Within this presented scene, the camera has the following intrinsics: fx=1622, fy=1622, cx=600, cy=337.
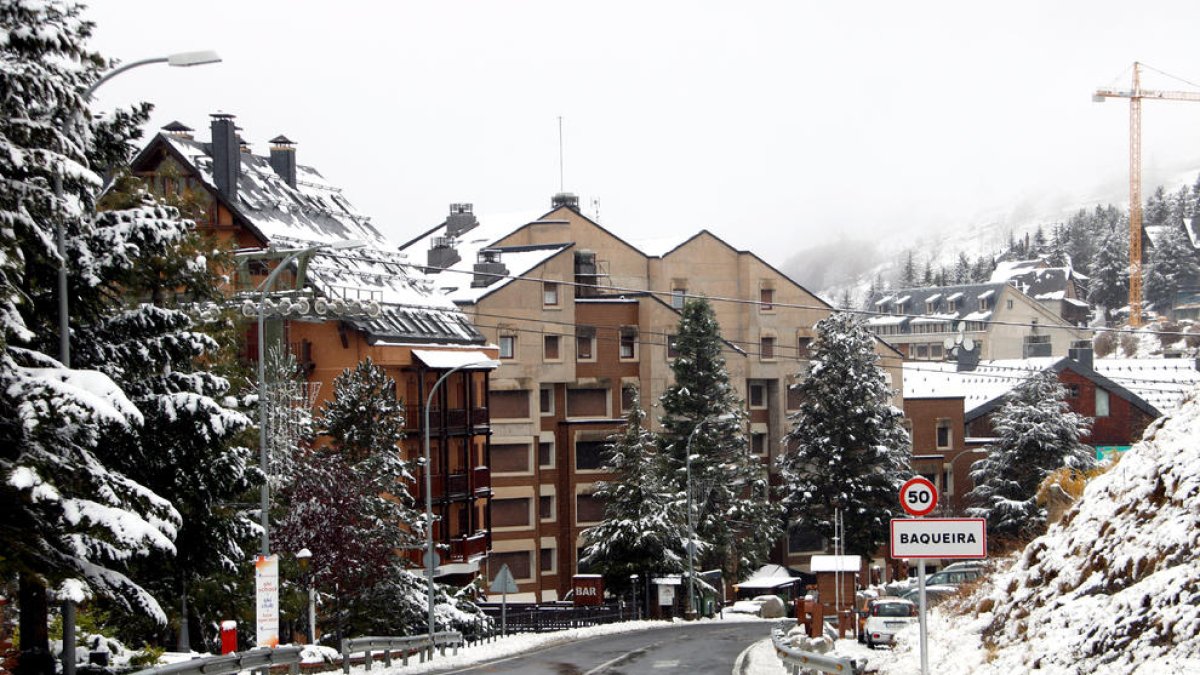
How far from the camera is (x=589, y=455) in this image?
81625mm

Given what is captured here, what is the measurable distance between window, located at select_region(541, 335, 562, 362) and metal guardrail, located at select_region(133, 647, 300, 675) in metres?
54.3

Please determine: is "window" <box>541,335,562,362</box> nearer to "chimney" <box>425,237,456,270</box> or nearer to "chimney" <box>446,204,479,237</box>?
"chimney" <box>425,237,456,270</box>

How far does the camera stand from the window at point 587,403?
81.5 m

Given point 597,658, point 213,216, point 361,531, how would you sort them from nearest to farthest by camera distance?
1. point 597,658
2. point 361,531
3. point 213,216

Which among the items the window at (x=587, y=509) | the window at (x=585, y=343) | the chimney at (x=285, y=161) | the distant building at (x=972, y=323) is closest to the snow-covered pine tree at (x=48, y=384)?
Answer: the chimney at (x=285, y=161)

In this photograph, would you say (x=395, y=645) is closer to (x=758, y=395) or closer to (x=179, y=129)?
(x=179, y=129)

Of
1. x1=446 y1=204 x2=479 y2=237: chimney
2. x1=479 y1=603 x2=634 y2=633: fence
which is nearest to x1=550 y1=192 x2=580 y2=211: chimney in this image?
x1=446 y1=204 x2=479 y2=237: chimney

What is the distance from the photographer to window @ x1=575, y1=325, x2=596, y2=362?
267ft

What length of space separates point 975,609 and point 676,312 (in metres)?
60.4

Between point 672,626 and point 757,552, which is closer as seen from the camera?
point 672,626

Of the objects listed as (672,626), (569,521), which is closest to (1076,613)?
(672,626)

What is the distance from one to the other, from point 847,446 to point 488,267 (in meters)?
19.1

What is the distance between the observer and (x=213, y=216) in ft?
185

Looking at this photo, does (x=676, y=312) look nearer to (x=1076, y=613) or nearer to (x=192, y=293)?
(x=192, y=293)
